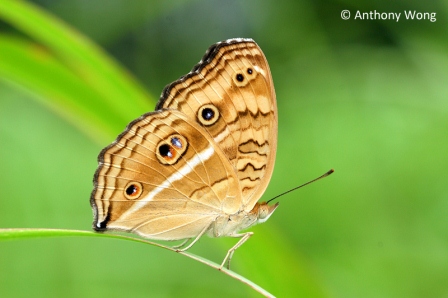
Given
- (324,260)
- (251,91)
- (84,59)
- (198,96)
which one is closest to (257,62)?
(251,91)

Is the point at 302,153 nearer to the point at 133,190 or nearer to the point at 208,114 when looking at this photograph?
the point at 208,114

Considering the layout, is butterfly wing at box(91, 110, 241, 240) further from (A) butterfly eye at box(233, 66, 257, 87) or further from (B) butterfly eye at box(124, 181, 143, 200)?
(A) butterfly eye at box(233, 66, 257, 87)

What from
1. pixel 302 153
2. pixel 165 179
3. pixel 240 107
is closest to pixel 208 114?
pixel 240 107

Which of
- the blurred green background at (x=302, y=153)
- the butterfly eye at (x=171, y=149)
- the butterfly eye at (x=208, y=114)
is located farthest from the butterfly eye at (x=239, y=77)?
the blurred green background at (x=302, y=153)

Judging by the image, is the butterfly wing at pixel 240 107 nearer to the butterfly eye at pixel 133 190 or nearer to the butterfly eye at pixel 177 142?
the butterfly eye at pixel 177 142

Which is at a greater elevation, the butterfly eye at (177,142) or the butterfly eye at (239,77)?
the butterfly eye at (239,77)

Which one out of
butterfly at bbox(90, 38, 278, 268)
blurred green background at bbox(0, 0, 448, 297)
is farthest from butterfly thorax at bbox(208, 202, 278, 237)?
blurred green background at bbox(0, 0, 448, 297)

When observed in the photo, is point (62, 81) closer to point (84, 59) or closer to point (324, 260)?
point (84, 59)
